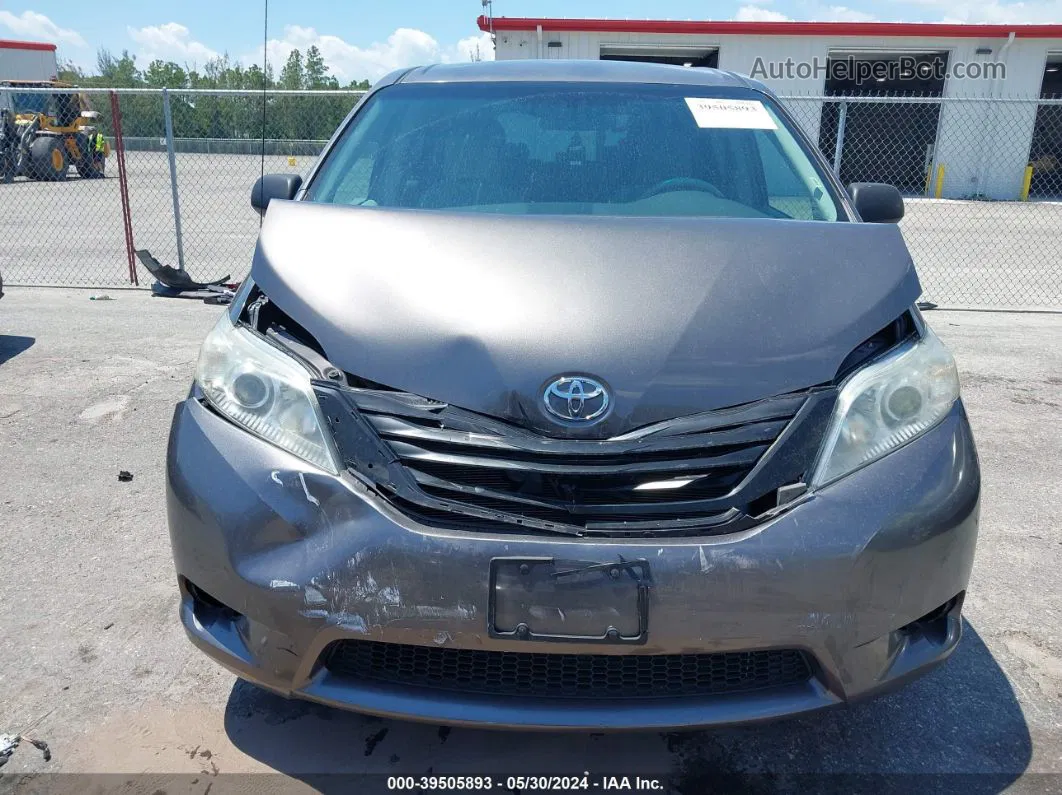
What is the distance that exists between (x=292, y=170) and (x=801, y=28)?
14.6 meters

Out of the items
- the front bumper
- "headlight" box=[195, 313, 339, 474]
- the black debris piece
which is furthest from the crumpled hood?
the black debris piece

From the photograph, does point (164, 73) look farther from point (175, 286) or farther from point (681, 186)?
point (681, 186)

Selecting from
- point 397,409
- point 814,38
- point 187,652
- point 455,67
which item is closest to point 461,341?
point 397,409

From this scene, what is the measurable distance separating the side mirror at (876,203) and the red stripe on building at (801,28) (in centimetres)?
2025

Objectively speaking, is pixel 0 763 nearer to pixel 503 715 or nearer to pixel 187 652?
pixel 187 652

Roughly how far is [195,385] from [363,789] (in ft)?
3.43

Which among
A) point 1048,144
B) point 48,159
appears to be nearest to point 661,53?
point 1048,144

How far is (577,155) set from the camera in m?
2.87

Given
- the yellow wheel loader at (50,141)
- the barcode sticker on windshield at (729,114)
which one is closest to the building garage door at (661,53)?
the yellow wheel loader at (50,141)

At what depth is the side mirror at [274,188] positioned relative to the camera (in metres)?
3.08

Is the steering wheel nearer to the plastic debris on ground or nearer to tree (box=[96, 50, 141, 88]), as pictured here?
the plastic debris on ground

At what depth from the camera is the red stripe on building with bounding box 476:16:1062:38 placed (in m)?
21.8

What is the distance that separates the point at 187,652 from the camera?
2617 millimetres

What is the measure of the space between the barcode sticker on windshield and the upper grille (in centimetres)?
153
